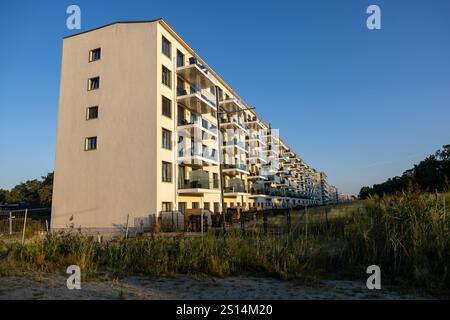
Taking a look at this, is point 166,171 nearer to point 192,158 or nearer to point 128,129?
point 192,158

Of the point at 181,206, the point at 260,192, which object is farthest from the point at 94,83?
the point at 260,192

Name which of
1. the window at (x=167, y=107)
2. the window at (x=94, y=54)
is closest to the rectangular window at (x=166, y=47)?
the window at (x=167, y=107)

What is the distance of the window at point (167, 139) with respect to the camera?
2455 cm

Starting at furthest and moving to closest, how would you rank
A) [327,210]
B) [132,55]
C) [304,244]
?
[132,55] → [327,210] → [304,244]

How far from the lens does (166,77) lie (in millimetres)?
26047

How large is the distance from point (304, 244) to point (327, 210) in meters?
3.67

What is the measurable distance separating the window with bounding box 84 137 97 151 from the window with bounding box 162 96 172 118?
19.9 feet

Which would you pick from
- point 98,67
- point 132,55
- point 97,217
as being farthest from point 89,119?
point 97,217

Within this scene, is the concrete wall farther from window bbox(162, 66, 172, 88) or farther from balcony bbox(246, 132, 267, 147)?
balcony bbox(246, 132, 267, 147)

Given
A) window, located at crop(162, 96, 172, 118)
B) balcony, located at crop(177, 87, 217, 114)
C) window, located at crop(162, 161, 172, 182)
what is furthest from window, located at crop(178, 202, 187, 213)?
balcony, located at crop(177, 87, 217, 114)

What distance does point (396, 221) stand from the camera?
266 inches

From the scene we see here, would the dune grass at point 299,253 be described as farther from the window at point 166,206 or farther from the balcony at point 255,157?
the balcony at point 255,157

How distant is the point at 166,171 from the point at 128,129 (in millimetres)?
4387
